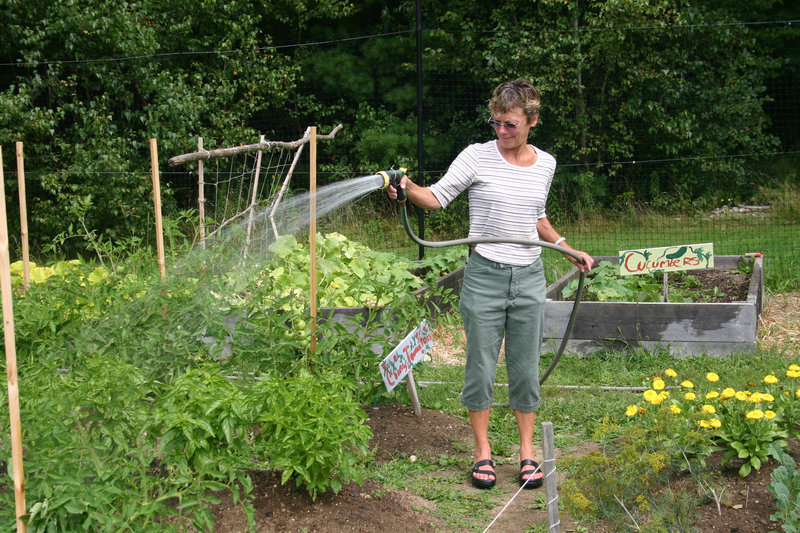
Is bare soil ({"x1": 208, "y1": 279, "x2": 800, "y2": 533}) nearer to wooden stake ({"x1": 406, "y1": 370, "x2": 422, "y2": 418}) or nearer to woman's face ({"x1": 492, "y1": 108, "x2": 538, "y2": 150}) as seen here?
wooden stake ({"x1": 406, "y1": 370, "x2": 422, "y2": 418})

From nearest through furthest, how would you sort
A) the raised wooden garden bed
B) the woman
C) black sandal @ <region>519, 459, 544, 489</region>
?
the woman → black sandal @ <region>519, 459, 544, 489</region> → the raised wooden garden bed

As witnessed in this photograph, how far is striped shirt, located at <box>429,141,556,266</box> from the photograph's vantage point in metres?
2.86

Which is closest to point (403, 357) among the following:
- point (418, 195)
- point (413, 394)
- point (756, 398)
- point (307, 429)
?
point (413, 394)

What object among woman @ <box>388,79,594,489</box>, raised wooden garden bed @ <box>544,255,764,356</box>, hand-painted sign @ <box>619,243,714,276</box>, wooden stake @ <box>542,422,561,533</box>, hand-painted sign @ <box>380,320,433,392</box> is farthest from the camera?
hand-painted sign @ <box>619,243,714,276</box>

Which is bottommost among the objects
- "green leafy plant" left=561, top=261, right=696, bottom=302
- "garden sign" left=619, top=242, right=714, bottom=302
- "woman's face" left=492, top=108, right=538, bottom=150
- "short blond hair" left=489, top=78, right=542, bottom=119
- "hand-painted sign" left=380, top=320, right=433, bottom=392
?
"green leafy plant" left=561, top=261, right=696, bottom=302

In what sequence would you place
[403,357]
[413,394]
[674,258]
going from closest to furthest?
[403,357]
[413,394]
[674,258]

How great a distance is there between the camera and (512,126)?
9.05 ft

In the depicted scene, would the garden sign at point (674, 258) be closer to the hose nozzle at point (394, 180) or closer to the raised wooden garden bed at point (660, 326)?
the raised wooden garden bed at point (660, 326)

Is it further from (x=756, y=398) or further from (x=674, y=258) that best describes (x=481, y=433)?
(x=674, y=258)

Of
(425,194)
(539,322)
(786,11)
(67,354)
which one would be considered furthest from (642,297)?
(786,11)

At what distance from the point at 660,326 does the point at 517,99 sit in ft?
7.23

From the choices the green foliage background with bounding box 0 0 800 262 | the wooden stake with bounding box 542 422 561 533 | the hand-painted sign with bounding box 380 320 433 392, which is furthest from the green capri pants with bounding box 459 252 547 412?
the green foliage background with bounding box 0 0 800 262

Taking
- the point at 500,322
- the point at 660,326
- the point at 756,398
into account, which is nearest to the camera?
the point at 756,398

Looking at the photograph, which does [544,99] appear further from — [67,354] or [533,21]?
[67,354]
